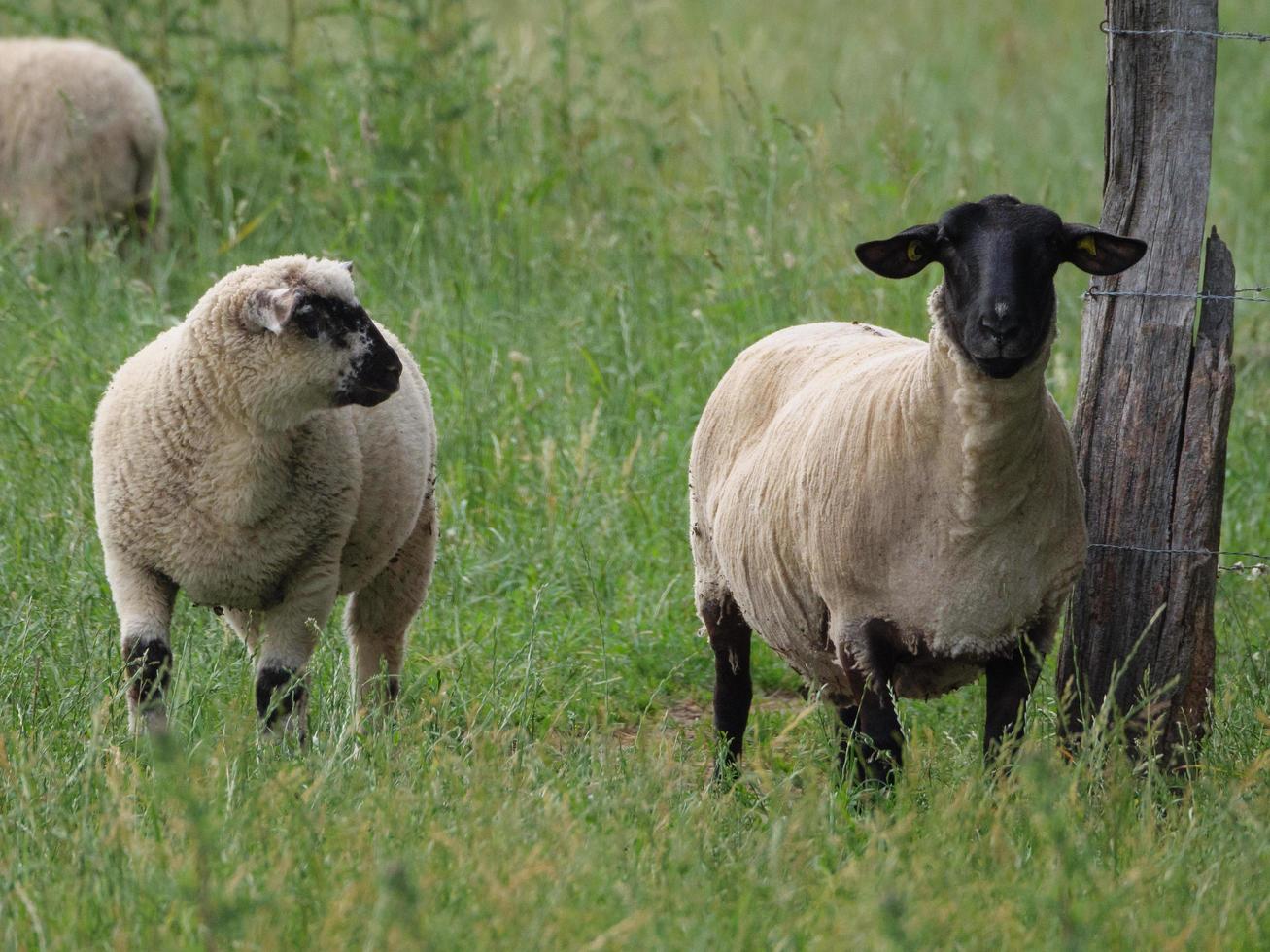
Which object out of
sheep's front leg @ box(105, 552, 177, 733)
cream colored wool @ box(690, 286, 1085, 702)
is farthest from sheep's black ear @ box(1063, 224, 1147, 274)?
sheep's front leg @ box(105, 552, 177, 733)

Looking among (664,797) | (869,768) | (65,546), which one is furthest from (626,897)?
(65,546)

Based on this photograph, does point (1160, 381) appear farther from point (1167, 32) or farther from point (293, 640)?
point (293, 640)

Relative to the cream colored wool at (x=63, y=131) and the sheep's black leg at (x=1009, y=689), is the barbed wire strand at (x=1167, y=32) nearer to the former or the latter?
the sheep's black leg at (x=1009, y=689)

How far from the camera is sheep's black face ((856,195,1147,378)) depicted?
3.55 m

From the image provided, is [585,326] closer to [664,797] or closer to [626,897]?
[664,797]

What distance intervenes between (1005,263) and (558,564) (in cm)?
251

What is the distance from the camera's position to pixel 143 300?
7164 mm

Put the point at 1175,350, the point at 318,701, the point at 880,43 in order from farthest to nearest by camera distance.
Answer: the point at 880,43
the point at 318,701
the point at 1175,350

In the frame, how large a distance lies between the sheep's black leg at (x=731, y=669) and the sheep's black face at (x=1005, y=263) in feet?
4.26

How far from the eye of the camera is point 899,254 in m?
3.90

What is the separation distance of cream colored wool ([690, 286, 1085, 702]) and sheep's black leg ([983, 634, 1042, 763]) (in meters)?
0.05

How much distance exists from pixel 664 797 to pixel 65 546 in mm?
2676

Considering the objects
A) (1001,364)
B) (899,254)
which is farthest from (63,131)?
(1001,364)

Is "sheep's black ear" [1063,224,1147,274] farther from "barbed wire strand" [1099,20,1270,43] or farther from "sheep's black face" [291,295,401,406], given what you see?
"sheep's black face" [291,295,401,406]
